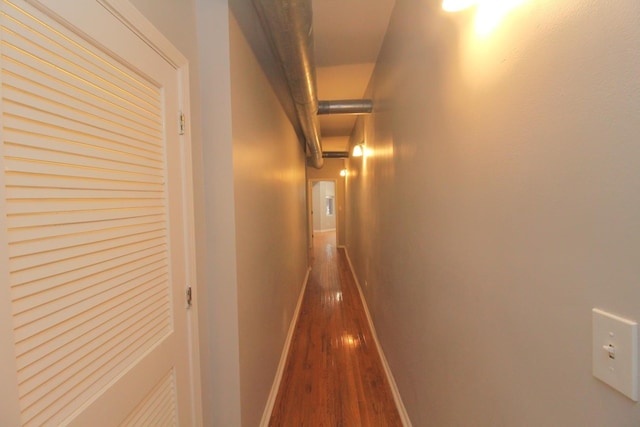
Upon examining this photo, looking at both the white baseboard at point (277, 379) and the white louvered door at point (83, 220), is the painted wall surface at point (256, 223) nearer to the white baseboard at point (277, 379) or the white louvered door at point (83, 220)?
the white baseboard at point (277, 379)

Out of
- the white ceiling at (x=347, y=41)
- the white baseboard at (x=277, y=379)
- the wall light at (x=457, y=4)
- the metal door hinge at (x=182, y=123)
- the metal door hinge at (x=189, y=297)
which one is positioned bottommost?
the white baseboard at (x=277, y=379)

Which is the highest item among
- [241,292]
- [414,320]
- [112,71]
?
[112,71]

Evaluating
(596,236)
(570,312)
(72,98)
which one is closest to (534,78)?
(596,236)

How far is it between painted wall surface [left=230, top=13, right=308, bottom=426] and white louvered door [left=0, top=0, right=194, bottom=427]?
36cm

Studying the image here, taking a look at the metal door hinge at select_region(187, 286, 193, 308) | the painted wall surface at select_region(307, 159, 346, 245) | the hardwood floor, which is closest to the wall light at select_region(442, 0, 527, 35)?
the metal door hinge at select_region(187, 286, 193, 308)

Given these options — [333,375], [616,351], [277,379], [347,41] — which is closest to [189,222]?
[616,351]

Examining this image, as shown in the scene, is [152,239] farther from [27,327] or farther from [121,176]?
[27,327]

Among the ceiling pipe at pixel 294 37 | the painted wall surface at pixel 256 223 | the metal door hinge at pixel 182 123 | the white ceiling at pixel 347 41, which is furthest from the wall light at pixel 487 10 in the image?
the white ceiling at pixel 347 41

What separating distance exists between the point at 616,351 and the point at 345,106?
2937 mm

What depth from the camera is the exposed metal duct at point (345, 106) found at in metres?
2.83

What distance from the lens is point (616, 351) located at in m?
0.42

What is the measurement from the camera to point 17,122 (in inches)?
18.5

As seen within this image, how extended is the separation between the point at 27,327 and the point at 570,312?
1.17 metres

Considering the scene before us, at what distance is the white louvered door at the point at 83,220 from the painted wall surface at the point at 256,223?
0.36 meters
